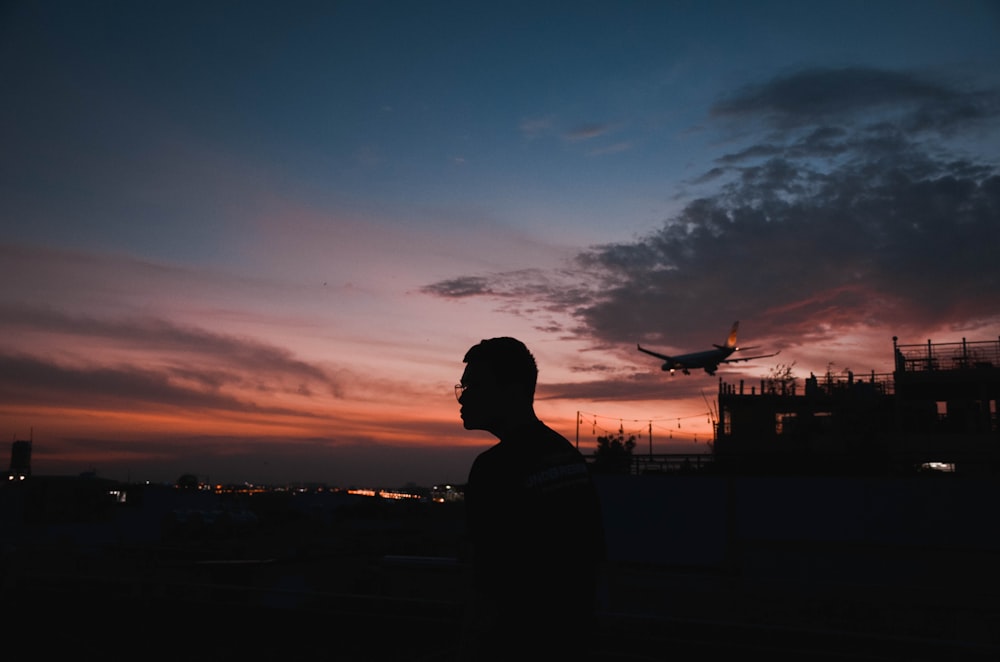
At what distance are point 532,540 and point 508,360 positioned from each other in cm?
64

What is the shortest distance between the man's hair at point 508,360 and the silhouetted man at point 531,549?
218 millimetres

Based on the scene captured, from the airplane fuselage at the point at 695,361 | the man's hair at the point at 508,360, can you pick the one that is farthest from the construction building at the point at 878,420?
the man's hair at the point at 508,360

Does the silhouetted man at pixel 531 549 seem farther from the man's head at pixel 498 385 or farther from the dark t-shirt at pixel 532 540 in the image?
the man's head at pixel 498 385

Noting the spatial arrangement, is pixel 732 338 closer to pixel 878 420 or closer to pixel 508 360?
pixel 878 420

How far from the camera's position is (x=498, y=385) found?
2.43 metres

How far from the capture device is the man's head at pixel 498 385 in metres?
2.42

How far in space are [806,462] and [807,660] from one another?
29931mm

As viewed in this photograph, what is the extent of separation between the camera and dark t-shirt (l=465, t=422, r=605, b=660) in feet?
6.70

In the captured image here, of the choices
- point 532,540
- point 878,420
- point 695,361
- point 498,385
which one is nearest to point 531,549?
point 532,540

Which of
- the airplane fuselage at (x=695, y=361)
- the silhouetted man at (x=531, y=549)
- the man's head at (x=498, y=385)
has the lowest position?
the silhouetted man at (x=531, y=549)

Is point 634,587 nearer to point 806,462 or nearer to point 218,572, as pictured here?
point 218,572

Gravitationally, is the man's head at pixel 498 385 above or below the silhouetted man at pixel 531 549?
above

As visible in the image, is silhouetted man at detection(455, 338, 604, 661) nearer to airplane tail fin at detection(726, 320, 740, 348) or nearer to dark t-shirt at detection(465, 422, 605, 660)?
dark t-shirt at detection(465, 422, 605, 660)

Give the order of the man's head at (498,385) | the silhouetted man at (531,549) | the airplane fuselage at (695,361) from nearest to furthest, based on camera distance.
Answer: the silhouetted man at (531,549), the man's head at (498,385), the airplane fuselage at (695,361)
